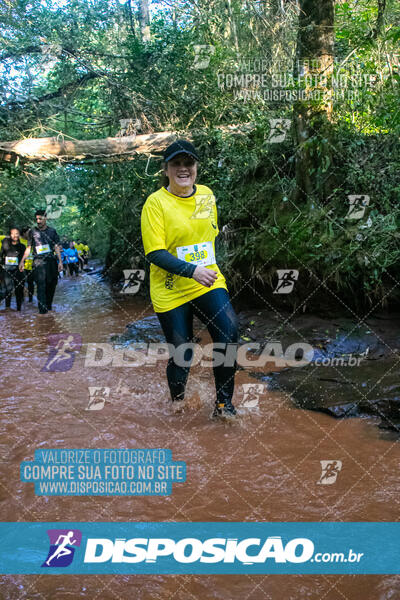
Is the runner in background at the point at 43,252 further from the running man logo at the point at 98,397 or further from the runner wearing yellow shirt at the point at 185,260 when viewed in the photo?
the runner wearing yellow shirt at the point at 185,260

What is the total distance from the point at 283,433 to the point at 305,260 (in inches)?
132

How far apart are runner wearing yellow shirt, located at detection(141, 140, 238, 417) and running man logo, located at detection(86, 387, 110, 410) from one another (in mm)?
848

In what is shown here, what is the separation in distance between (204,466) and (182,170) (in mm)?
2030

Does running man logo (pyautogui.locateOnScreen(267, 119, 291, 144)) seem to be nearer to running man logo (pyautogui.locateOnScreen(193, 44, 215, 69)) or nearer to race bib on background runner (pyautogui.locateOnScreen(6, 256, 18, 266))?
running man logo (pyautogui.locateOnScreen(193, 44, 215, 69))

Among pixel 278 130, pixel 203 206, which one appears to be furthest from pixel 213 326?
pixel 278 130

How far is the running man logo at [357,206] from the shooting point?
6.41 metres

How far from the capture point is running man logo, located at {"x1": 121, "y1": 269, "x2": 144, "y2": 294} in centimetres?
1176

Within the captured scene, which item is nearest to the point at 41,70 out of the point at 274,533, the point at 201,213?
the point at 201,213

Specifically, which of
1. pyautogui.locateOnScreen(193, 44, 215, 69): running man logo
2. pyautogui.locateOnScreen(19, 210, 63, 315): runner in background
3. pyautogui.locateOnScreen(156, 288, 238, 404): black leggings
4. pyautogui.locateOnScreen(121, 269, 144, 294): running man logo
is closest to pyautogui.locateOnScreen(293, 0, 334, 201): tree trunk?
pyautogui.locateOnScreen(193, 44, 215, 69): running man logo

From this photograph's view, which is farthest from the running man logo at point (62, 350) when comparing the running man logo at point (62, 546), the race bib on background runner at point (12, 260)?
the race bib on background runner at point (12, 260)

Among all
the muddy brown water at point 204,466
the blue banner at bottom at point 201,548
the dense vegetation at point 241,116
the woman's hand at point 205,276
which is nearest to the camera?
the muddy brown water at point 204,466

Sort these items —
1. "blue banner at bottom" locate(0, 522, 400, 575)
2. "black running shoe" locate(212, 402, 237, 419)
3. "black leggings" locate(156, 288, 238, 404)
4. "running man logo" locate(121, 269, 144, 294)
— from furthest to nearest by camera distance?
"running man logo" locate(121, 269, 144, 294) < "black running shoe" locate(212, 402, 237, 419) < "black leggings" locate(156, 288, 238, 404) < "blue banner at bottom" locate(0, 522, 400, 575)

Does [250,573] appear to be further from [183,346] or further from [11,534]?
[183,346]

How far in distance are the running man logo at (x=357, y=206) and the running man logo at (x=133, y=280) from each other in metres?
6.13
